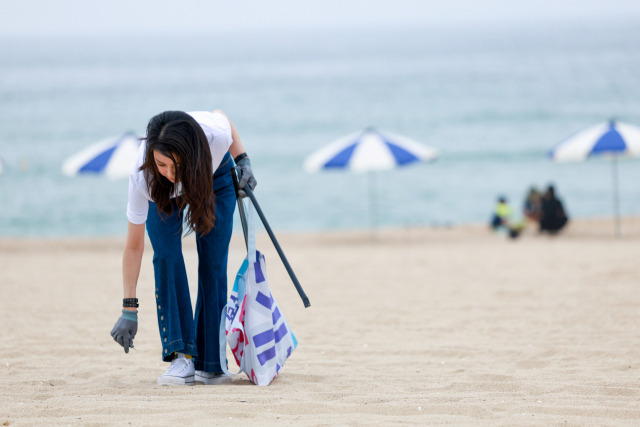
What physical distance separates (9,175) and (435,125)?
20743 millimetres

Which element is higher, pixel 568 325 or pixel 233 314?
pixel 233 314

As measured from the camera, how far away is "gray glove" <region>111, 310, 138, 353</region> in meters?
→ 3.23

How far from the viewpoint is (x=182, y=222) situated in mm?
3229

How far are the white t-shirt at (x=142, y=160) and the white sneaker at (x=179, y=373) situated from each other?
2.05 feet

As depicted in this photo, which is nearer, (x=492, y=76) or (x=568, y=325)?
(x=568, y=325)

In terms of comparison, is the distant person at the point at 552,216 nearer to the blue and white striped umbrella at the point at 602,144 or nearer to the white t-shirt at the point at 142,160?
the blue and white striped umbrella at the point at 602,144

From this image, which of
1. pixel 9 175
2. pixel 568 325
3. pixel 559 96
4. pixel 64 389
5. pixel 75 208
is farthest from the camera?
pixel 559 96

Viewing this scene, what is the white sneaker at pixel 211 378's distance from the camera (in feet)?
11.2

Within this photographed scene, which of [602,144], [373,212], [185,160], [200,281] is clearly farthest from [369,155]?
[185,160]

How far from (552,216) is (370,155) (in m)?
2.75

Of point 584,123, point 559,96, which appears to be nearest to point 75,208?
point 584,123

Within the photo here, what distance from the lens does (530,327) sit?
15.6 feet

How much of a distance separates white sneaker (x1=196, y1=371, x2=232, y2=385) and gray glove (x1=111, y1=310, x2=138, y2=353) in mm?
355

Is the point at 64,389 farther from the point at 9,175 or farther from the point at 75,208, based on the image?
the point at 9,175
